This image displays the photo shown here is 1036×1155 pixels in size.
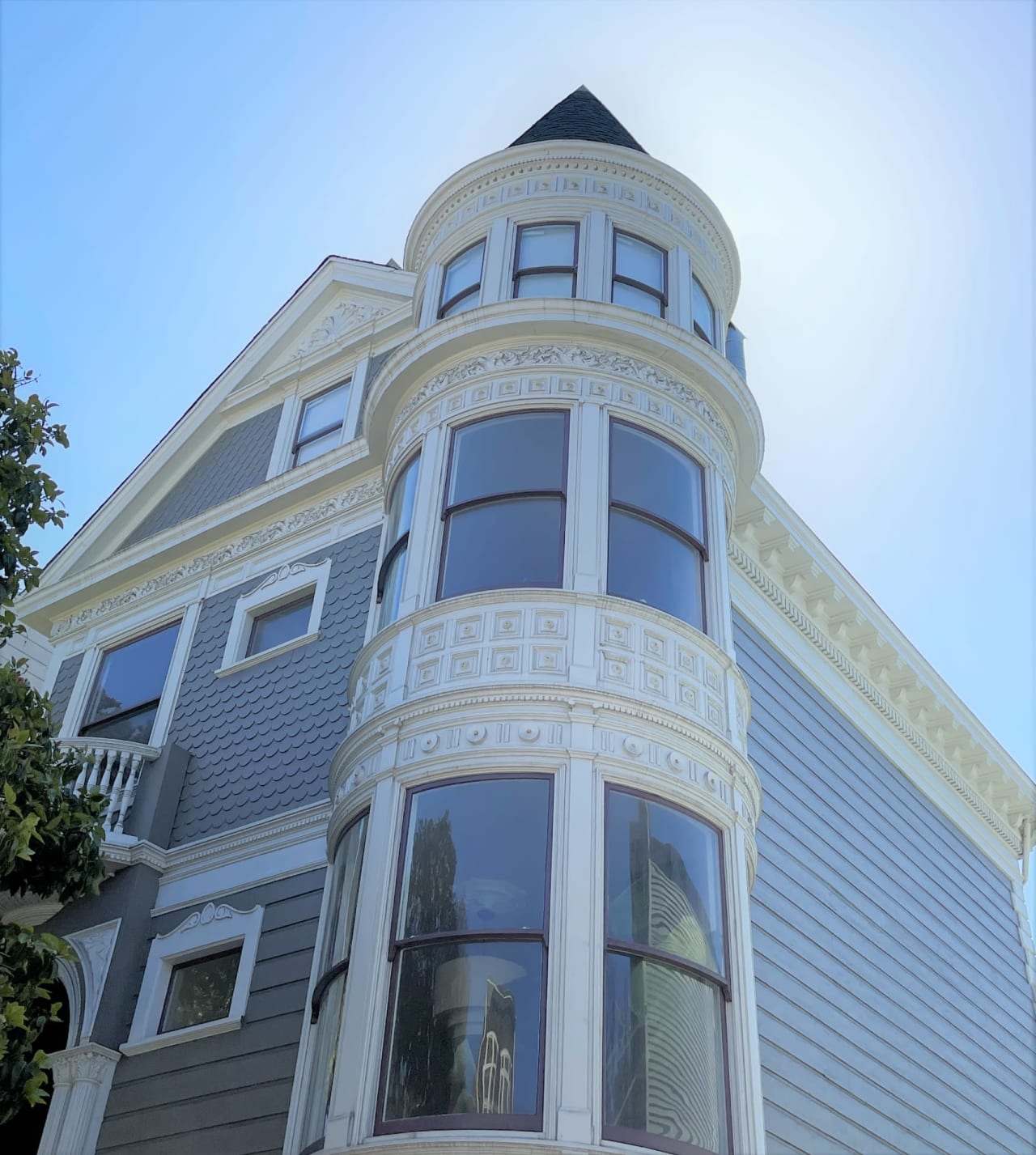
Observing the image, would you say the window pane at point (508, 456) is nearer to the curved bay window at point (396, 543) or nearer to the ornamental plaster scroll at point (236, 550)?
the curved bay window at point (396, 543)

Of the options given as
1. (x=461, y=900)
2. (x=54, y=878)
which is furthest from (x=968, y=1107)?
(x=54, y=878)

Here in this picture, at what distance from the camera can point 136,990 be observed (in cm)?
1272

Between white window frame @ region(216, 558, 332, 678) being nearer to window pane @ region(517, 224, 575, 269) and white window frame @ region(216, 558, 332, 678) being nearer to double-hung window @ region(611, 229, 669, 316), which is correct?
window pane @ region(517, 224, 575, 269)

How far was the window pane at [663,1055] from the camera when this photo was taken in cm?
844

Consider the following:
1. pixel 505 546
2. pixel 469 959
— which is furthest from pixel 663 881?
pixel 505 546

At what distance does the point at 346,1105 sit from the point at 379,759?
2659 millimetres

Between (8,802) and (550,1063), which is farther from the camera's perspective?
(8,802)

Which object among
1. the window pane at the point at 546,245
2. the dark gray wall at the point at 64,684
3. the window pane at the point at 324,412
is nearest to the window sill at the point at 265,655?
the dark gray wall at the point at 64,684

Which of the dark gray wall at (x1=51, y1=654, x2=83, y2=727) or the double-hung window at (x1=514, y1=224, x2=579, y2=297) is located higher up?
the double-hung window at (x1=514, y1=224, x2=579, y2=297)

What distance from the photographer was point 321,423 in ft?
57.2

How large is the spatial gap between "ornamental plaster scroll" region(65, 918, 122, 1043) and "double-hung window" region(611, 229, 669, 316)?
8053mm

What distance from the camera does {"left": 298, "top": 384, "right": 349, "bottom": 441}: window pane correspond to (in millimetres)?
17312

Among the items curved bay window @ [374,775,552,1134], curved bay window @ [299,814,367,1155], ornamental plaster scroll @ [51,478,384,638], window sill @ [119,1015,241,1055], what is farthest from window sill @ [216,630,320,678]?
curved bay window @ [374,775,552,1134]

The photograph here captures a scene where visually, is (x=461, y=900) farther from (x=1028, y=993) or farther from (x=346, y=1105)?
(x=1028, y=993)
